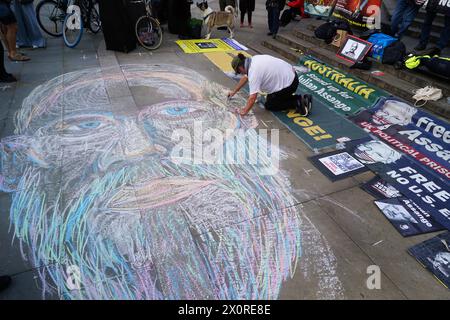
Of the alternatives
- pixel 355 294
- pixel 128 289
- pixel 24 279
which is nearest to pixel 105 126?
pixel 24 279

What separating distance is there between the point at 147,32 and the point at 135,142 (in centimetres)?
444

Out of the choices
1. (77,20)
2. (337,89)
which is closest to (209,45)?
(77,20)

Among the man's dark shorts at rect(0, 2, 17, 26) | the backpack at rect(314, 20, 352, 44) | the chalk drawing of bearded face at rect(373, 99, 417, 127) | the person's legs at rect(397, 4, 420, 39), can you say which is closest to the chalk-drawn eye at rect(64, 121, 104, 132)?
the man's dark shorts at rect(0, 2, 17, 26)

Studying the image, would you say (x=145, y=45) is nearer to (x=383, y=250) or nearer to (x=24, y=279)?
(x=24, y=279)

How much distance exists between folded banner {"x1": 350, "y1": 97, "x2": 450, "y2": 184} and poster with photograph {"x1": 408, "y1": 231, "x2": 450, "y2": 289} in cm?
106

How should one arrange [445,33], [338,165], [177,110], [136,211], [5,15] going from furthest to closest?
[445,33] → [5,15] → [177,110] → [338,165] → [136,211]

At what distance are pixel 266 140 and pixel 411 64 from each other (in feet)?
10.5

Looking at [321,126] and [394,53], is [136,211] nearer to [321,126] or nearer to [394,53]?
[321,126]

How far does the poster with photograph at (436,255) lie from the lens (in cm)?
233

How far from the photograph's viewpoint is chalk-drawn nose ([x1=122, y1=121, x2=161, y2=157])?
3574 millimetres

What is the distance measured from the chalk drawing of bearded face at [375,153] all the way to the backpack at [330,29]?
3753 millimetres

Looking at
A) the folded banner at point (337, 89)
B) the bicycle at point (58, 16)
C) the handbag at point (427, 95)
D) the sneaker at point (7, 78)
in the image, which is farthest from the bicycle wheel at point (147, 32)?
the handbag at point (427, 95)

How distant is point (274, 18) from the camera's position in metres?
7.78

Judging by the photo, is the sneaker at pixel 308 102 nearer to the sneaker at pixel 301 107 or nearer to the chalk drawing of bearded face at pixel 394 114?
the sneaker at pixel 301 107
